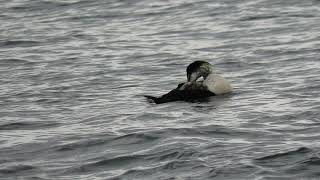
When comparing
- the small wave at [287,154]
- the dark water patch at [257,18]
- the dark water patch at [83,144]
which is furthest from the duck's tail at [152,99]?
the dark water patch at [257,18]

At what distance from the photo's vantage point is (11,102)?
1642cm

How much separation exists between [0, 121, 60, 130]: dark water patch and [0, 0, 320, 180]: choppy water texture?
0.03 m

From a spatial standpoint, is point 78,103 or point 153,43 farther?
point 153,43

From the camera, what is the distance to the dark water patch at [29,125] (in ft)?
47.4

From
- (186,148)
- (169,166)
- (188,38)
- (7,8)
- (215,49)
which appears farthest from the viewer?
(7,8)

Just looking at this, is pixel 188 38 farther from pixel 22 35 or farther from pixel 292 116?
pixel 292 116

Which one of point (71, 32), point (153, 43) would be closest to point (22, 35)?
point (71, 32)

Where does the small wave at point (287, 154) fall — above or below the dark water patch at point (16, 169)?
below

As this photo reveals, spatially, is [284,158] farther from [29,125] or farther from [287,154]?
[29,125]

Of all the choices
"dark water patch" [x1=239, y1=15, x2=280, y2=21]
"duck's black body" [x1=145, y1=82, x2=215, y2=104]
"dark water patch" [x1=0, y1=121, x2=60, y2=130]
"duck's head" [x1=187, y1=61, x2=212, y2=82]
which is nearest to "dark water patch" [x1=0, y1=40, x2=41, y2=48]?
"dark water patch" [x1=239, y1=15, x2=280, y2=21]

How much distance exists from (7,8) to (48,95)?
11475 mm

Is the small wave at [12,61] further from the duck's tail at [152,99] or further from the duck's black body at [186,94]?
the duck's black body at [186,94]

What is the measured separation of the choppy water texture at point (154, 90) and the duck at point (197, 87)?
0.87 feet

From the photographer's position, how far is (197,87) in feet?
52.7
